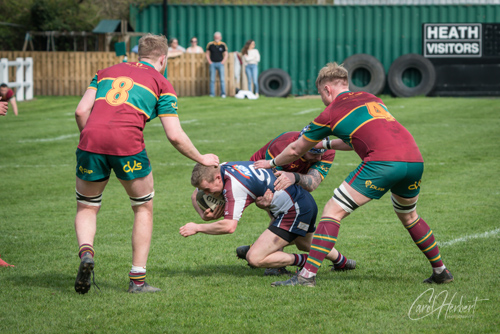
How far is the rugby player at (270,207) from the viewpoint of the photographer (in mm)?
5551

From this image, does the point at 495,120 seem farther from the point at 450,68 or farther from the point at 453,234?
the point at 453,234

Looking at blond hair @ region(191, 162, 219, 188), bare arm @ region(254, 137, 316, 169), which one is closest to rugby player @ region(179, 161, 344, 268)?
blond hair @ region(191, 162, 219, 188)

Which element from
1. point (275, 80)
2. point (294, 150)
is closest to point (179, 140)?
point (294, 150)

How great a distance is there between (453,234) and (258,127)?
32.6 feet

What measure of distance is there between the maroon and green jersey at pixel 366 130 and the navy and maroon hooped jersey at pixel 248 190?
571 mm

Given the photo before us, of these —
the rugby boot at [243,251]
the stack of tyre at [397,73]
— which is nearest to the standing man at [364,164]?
the rugby boot at [243,251]

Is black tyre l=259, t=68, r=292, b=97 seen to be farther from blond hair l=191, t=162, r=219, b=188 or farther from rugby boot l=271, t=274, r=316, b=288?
rugby boot l=271, t=274, r=316, b=288

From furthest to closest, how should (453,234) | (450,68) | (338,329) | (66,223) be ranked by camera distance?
(450,68) → (66,223) → (453,234) → (338,329)

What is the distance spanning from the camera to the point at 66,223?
838cm

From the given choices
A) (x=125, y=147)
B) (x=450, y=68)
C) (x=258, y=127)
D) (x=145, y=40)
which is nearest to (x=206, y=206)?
(x=125, y=147)

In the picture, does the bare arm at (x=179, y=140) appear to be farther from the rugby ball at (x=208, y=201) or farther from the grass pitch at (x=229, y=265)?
the grass pitch at (x=229, y=265)

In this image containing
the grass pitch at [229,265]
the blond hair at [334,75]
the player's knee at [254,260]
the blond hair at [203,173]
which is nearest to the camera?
the grass pitch at [229,265]

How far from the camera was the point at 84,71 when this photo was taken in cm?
2738

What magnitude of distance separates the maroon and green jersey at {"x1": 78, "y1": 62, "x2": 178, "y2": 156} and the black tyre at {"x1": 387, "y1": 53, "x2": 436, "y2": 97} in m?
22.5
